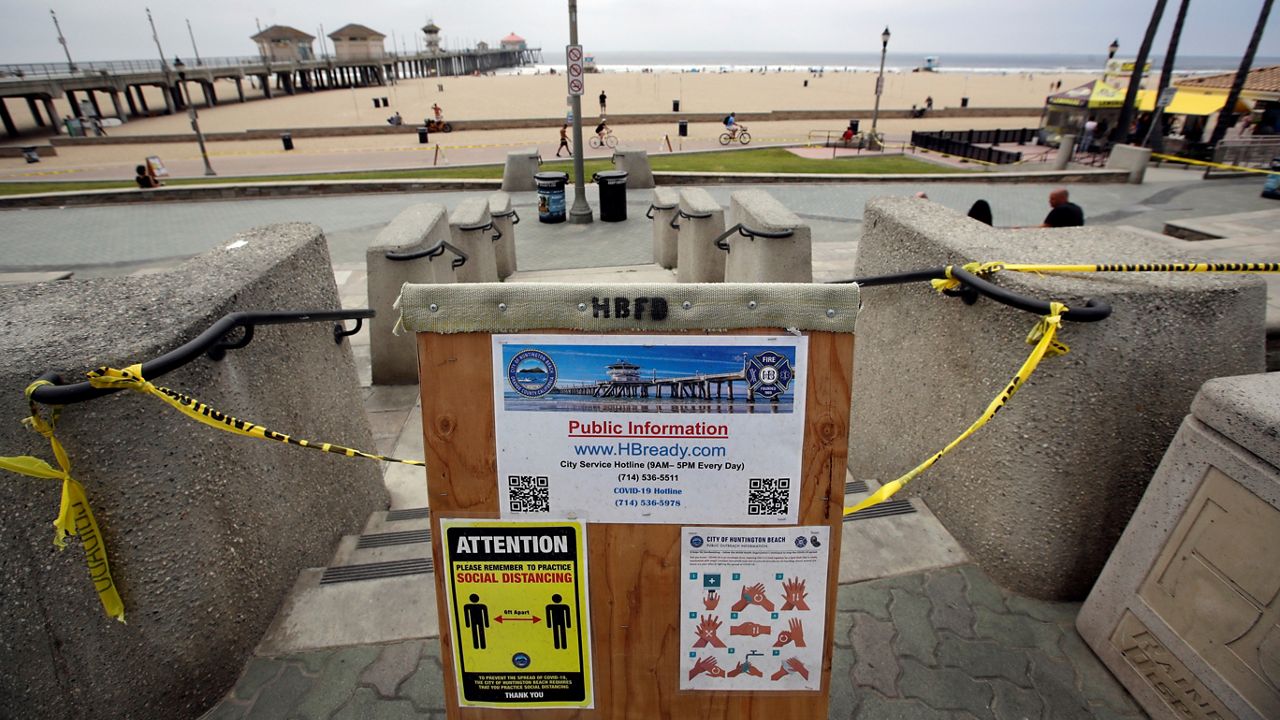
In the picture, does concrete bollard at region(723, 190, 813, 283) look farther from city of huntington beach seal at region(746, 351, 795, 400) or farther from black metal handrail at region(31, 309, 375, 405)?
city of huntington beach seal at region(746, 351, 795, 400)

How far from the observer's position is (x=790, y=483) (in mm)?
1949

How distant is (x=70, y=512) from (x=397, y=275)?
4.25m

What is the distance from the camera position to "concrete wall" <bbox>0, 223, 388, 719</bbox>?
217 centimetres

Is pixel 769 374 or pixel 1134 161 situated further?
pixel 1134 161

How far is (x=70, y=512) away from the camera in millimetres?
2072

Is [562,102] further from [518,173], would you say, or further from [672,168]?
[518,173]

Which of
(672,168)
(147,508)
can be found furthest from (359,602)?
(672,168)

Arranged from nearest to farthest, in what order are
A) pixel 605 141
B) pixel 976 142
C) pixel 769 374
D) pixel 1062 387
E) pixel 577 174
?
pixel 769 374 → pixel 1062 387 → pixel 577 174 → pixel 605 141 → pixel 976 142

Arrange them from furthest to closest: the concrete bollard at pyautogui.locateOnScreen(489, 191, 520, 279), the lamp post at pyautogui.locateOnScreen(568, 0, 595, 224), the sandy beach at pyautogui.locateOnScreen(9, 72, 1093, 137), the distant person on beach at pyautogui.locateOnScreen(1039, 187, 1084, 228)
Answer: the sandy beach at pyautogui.locateOnScreen(9, 72, 1093, 137)
the lamp post at pyautogui.locateOnScreen(568, 0, 595, 224)
the concrete bollard at pyautogui.locateOnScreen(489, 191, 520, 279)
the distant person on beach at pyautogui.locateOnScreen(1039, 187, 1084, 228)

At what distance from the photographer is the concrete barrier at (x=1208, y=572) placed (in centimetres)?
212

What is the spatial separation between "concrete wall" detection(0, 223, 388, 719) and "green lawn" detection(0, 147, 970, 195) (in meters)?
17.0

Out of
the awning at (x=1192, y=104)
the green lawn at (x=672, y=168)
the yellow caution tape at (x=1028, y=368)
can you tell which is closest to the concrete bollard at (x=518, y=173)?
the green lawn at (x=672, y=168)

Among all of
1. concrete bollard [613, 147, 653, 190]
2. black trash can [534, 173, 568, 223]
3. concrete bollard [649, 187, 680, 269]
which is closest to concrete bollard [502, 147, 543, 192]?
concrete bollard [613, 147, 653, 190]

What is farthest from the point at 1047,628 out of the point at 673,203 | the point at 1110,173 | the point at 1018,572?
the point at 1110,173
